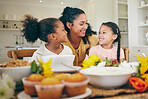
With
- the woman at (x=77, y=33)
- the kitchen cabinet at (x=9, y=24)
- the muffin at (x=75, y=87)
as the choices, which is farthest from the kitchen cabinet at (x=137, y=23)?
the kitchen cabinet at (x=9, y=24)

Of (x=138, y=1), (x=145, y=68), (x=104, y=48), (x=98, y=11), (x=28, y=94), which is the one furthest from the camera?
(x=98, y=11)

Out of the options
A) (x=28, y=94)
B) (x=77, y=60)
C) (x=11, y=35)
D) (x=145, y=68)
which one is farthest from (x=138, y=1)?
(x=11, y=35)

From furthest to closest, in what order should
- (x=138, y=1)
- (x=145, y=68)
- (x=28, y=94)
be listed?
(x=138, y=1) < (x=145, y=68) < (x=28, y=94)

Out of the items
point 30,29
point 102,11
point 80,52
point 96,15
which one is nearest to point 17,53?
point 30,29

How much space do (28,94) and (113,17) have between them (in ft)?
15.5

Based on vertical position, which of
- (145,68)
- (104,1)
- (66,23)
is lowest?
(145,68)

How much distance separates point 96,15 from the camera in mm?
4754

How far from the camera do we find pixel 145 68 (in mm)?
558

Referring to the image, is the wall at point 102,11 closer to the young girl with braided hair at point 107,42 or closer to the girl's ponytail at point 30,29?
the young girl with braided hair at point 107,42

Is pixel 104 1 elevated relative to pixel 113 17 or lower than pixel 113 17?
elevated

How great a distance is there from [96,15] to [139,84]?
443 cm

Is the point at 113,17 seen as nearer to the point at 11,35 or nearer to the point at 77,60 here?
the point at 77,60

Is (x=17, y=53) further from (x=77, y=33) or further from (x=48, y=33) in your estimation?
(x=77, y=33)

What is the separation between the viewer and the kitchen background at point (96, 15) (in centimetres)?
389
